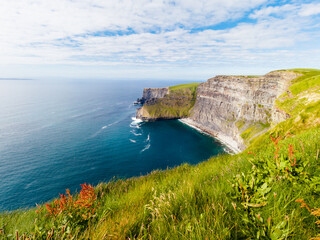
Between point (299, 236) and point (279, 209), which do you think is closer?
point (299, 236)

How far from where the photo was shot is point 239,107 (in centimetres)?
10512

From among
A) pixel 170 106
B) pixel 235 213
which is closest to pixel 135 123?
pixel 170 106

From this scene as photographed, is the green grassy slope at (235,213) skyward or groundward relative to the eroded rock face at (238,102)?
skyward

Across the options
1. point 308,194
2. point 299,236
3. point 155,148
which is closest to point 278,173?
point 308,194

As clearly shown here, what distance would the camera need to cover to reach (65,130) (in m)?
90.6

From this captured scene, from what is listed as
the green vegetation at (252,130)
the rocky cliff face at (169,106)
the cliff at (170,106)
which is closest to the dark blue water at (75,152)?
the green vegetation at (252,130)

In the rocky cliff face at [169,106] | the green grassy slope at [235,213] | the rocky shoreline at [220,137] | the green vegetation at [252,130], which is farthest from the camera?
the rocky cliff face at [169,106]

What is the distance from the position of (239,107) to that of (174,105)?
2644 inches

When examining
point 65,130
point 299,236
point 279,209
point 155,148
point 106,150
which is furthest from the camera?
point 65,130

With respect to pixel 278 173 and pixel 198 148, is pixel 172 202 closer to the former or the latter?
pixel 278 173

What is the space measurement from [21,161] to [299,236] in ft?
275

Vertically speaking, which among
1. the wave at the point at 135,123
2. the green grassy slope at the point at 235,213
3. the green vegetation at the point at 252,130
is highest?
the green grassy slope at the point at 235,213

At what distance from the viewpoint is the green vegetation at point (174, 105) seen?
145000 mm

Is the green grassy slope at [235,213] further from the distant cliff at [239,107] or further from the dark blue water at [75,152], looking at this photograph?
the distant cliff at [239,107]
